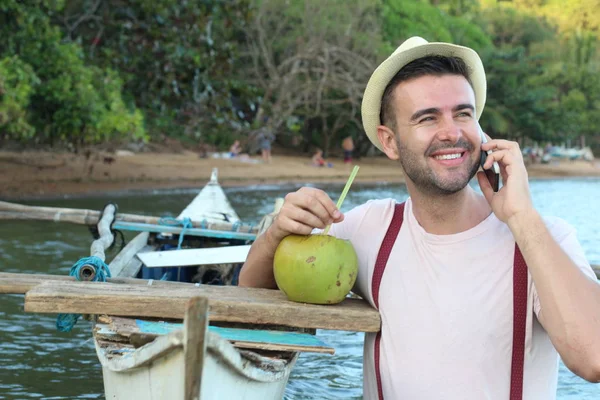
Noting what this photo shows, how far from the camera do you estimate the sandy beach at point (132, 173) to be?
56.2 ft

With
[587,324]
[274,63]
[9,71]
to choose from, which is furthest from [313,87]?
[587,324]

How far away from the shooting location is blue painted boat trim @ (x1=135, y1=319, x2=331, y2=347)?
246 centimetres

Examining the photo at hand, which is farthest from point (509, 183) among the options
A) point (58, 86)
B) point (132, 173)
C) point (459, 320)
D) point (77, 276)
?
point (132, 173)

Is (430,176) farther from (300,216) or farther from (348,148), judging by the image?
(348,148)

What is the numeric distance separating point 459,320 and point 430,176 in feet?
1.38


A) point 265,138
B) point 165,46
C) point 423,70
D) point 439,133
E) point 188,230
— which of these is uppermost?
point 165,46

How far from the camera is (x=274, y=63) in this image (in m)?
26.4

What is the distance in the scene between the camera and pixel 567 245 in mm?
2381

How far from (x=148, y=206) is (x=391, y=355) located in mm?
14089

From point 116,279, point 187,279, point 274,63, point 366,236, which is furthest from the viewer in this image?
point 274,63

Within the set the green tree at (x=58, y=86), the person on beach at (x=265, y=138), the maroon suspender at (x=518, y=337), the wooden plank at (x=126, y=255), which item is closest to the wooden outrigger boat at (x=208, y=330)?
the maroon suspender at (x=518, y=337)

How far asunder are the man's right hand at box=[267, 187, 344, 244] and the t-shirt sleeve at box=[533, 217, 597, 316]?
59 cm

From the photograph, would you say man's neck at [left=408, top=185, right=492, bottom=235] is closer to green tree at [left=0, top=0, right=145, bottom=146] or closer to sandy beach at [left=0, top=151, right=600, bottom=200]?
green tree at [left=0, top=0, right=145, bottom=146]

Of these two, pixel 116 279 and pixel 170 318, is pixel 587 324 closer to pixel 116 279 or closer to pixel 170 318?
pixel 170 318
